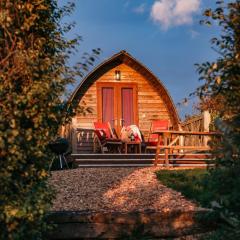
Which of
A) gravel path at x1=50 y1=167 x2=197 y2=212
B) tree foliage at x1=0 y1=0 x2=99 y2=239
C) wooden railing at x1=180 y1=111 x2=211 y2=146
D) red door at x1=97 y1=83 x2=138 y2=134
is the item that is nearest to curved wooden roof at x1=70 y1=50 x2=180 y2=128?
red door at x1=97 y1=83 x2=138 y2=134

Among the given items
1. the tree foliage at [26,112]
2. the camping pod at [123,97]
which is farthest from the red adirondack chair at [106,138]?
the tree foliage at [26,112]

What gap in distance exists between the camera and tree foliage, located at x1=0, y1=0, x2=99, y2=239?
5105 millimetres

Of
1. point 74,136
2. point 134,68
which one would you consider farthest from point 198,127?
point 74,136

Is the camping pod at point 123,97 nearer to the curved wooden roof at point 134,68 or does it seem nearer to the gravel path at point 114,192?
the curved wooden roof at point 134,68

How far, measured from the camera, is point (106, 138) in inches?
763

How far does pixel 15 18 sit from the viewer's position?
554cm

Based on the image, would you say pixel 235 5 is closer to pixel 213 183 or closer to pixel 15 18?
pixel 213 183

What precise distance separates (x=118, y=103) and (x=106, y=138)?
2.56 metres

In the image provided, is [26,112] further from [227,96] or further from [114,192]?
[114,192]

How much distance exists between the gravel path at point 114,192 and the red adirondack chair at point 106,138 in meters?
4.81

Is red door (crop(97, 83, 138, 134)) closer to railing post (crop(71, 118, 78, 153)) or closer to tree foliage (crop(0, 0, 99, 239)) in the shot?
railing post (crop(71, 118, 78, 153))

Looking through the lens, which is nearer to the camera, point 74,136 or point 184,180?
point 184,180

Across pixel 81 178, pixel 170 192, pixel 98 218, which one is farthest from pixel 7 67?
pixel 81 178

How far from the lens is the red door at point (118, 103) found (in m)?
21.5
